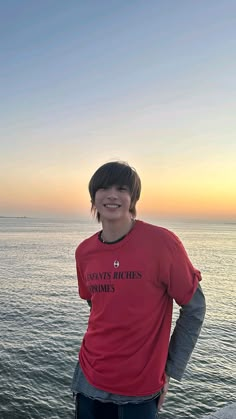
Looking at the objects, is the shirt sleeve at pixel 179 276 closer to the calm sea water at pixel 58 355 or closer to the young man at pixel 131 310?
the young man at pixel 131 310

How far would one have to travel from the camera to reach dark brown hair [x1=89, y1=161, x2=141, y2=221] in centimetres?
324

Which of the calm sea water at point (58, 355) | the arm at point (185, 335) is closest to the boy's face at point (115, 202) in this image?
the arm at point (185, 335)

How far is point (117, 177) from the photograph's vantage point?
3.23m

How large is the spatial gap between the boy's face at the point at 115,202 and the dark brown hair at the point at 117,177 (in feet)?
0.14

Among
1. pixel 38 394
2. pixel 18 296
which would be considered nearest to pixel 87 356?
pixel 38 394

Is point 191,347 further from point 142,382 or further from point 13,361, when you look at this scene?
point 13,361

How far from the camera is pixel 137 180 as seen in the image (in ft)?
10.9

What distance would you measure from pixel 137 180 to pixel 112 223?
44 centimetres

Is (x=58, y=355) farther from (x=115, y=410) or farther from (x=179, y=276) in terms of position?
(x=179, y=276)

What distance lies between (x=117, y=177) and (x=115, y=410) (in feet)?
6.22

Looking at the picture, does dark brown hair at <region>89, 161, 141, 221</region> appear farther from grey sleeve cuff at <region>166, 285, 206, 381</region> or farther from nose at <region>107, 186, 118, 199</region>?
grey sleeve cuff at <region>166, 285, 206, 381</region>

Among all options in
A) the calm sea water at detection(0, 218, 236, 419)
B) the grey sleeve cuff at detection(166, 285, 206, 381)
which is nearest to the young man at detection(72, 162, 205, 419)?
the grey sleeve cuff at detection(166, 285, 206, 381)

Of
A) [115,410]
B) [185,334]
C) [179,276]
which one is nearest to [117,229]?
[179,276]

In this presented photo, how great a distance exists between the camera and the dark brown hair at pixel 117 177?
324 cm
